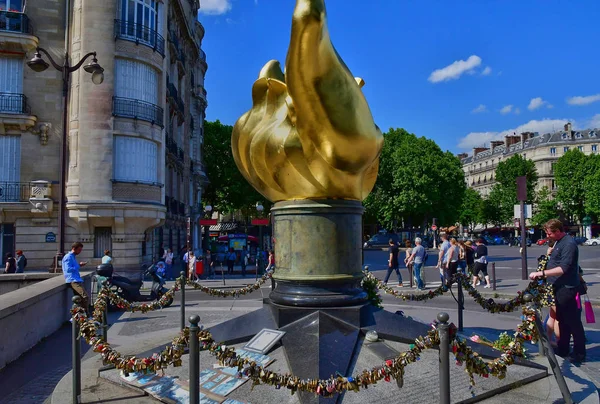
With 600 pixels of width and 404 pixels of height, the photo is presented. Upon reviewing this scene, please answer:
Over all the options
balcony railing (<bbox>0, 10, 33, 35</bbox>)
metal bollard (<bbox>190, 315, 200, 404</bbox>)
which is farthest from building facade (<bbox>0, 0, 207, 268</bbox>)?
metal bollard (<bbox>190, 315, 200, 404</bbox>)

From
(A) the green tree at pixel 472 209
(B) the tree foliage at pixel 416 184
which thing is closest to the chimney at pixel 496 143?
(A) the green tree at pixel 472 209

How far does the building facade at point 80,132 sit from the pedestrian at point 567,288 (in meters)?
17.5

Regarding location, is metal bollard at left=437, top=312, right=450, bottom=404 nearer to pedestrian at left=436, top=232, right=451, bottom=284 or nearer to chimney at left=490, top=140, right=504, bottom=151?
pedestrian at left=436, top=232, right=451, bottom=284

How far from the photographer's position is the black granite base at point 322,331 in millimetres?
4918

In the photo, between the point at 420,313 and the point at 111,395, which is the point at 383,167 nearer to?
the point at 420,313

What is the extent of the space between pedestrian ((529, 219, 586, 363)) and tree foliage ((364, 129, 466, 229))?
41.9 metres

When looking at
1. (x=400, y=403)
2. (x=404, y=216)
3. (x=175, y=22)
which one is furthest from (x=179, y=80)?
(x=400, y=403)

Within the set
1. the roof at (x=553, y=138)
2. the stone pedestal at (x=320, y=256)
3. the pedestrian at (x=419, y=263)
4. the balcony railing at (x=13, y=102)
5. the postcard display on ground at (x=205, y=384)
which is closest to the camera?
the postcard display on ground at (x=205, y=384)

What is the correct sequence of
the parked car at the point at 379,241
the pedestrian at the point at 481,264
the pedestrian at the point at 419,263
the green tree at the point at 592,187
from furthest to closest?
the green tree at the point at 592,187
the parked car at the point at 379,241
the pedestrian at the point at 481,264
the pedestrian at the point at 419,263

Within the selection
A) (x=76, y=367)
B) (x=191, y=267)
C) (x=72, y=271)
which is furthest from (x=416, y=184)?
(x=76, y=367)

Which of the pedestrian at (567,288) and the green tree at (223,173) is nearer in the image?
the pedestrian at (567,288)

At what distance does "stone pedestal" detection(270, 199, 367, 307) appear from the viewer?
5.85 m

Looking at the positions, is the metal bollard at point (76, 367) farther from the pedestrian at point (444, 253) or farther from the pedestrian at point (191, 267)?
the pedestrian at point (191, 267)

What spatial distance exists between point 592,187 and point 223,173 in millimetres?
47526
